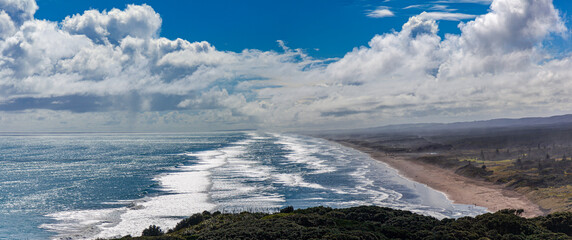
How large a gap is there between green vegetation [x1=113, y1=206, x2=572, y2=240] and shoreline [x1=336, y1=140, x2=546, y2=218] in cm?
1729

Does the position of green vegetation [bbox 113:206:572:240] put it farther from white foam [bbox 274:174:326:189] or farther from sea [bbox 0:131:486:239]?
white foam [bbox 274:174:326:189]

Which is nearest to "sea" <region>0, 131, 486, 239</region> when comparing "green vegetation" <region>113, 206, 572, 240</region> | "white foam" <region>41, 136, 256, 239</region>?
"white foam" <region>41, 136, 256, 239</region>

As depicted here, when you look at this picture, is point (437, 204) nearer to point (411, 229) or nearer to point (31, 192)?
point (411, 229)

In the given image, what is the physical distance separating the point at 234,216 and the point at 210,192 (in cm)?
2477

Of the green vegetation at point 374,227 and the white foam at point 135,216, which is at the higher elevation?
the green vegetation at point 374,227

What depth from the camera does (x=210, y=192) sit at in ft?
191

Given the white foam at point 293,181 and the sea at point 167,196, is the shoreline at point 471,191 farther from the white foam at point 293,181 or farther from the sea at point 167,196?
the white foam at point 293,181

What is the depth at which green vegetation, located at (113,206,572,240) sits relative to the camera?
2517 cm

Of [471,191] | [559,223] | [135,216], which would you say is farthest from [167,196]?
[559,223]

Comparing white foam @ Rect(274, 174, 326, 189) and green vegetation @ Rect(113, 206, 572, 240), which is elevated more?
green vegetation @ Rect(113, 206, 572, 240)

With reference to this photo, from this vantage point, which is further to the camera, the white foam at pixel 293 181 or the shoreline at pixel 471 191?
the white foam at pixel 293 181

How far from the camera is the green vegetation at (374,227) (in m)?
25.2

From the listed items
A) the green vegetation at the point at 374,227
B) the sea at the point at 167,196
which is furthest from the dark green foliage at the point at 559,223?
the sea at the point at 167,196

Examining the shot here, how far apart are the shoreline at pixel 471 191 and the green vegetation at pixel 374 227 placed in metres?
17.3
